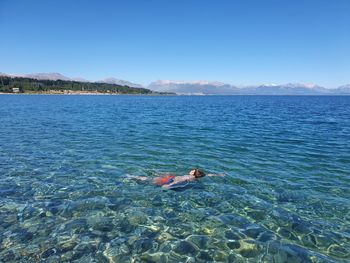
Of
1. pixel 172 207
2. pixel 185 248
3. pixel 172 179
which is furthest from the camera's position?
pixel 172 179

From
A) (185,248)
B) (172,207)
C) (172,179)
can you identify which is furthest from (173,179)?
(185,248)

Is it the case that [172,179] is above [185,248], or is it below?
above

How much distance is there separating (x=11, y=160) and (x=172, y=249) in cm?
1522

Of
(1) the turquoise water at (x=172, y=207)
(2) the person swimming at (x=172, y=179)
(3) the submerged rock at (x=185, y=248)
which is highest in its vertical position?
(2) the person swimming at (x=172, y=179)

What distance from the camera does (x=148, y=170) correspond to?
17.0m

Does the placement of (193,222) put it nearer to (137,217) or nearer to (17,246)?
(137,217)

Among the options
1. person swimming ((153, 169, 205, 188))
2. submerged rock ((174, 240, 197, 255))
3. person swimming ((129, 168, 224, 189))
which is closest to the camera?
submerged rock ((174, 240, 197, 255))

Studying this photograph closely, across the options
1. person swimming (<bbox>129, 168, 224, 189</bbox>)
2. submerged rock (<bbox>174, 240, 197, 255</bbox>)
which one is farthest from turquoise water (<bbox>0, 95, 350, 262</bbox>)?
person swimming (<bbox>129, 168, 224, 189</bbox>)

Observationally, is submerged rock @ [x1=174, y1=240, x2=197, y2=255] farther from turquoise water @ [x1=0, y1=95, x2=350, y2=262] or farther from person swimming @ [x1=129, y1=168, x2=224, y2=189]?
person swimming @ [x1=129, y1=168, x2=224, y2=189]

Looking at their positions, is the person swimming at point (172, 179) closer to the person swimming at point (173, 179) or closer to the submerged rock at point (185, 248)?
the person swimming at point (173, 179)

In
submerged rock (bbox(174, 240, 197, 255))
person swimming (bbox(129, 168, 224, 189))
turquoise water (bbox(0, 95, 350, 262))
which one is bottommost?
submerged rock (bbox(174, 240, 197, 255))

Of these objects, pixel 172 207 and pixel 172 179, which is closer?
pixel 172 207

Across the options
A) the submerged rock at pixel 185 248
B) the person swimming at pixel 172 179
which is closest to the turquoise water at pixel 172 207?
the submerged rock at pixel 185 248

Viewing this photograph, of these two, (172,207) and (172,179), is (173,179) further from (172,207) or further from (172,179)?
(172,207)
